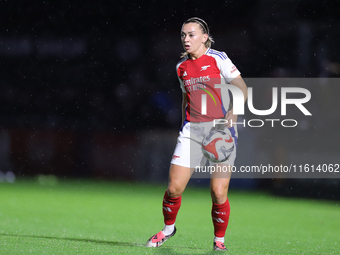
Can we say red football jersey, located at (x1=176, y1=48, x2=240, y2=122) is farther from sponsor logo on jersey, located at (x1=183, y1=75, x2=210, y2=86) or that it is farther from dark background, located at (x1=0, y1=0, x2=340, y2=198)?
dark background, located at (x1=0, y1=0, x2=340, y2=198)

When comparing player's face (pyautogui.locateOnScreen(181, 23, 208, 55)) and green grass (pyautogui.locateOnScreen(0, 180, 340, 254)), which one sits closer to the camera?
player's face (pyautogui.locateOnScreen(181, 23, 208, 55))

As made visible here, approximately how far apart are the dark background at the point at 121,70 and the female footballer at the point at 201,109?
5.96m

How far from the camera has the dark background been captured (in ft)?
33.0

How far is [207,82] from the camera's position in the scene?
3412 millimetres

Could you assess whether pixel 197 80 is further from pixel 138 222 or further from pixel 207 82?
pixel 138 222

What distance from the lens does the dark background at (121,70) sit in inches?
396

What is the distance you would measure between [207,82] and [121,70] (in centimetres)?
922

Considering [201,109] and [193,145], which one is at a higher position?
[201,109]

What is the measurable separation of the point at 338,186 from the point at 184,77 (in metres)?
6.19

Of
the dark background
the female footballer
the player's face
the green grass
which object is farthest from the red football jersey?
the dark background

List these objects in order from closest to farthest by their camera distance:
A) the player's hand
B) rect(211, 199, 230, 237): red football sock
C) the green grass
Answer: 1. the player's hand
2. rect(211, 199, 230, 237): red football sock
3. the green grass

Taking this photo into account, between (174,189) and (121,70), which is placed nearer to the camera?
(174,189)

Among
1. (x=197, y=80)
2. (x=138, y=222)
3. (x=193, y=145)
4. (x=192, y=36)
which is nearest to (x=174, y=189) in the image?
(x=193, y=145)

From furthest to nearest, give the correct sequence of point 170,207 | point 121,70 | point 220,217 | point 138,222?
point 121,70 < point 138,222 < point 170,207 < point 220,217
